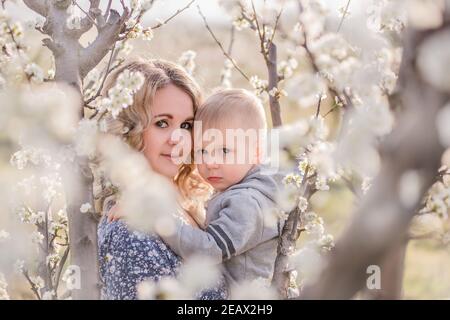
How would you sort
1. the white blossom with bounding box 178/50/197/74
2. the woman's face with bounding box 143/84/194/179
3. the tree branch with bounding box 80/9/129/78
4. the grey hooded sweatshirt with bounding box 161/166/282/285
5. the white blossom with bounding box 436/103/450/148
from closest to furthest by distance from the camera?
the white blossom with bounding box 436/103/450/148, the tree branch with bounding box 80/9/129/78, the grey hooded sweatshirt with bounding box 161/166/282/285, the woman's face with bounding box 143/84/194/179, the white blossom with bounding box 178/50/197/74

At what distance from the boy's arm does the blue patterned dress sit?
0.12 ft

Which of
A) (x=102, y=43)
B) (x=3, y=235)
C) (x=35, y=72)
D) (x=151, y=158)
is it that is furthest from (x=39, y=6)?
(x=3, y=235)

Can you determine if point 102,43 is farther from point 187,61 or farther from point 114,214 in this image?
point 187,61

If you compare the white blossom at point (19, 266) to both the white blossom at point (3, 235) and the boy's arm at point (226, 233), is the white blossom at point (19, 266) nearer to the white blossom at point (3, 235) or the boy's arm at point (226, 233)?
the white blossom at point (3, 235)

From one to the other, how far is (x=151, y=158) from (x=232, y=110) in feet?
0.90

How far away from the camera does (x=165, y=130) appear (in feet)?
6.26

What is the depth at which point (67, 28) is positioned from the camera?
1554mm

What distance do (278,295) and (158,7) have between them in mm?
998

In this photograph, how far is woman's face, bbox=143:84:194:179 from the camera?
6.24 ft

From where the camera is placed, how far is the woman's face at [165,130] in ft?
6.24

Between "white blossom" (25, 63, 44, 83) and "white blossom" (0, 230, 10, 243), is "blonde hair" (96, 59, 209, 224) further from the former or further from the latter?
"white blossom" (0, 230, 10, 243)

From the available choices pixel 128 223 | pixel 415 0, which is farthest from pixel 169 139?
pixel 415 0

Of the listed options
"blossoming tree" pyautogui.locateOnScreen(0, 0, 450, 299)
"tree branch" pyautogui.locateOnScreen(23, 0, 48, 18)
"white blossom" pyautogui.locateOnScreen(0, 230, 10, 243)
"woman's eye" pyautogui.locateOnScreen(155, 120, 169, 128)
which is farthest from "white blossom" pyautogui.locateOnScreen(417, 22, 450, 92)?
"white blossom" pyautogui.locateOnScreen(0, 230, 10, 243)

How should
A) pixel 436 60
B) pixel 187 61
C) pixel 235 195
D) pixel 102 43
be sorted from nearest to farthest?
pixel 436 60 → pixel 102 43 → pixel 235 195 → pixel 187 61
